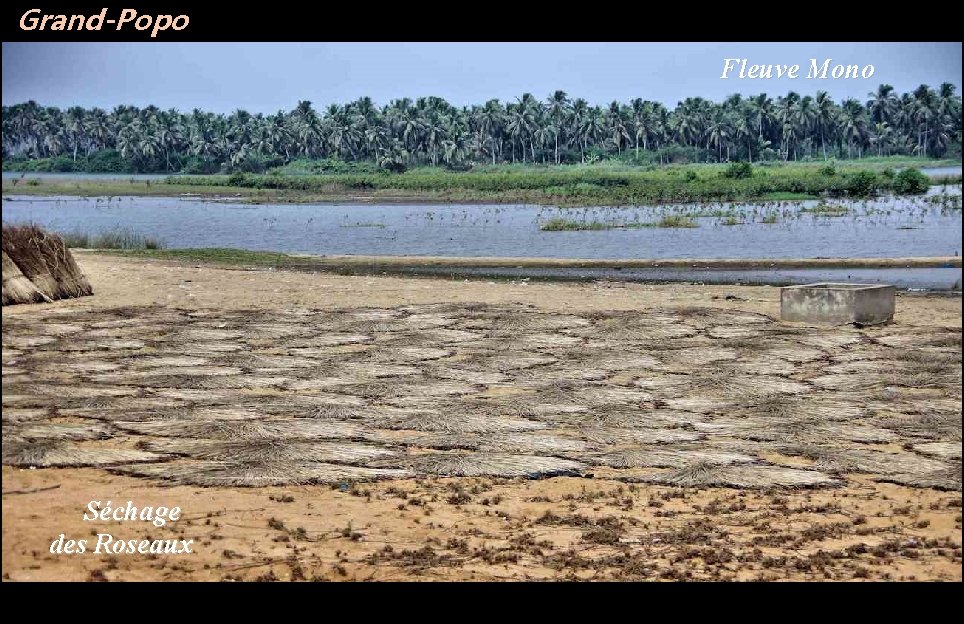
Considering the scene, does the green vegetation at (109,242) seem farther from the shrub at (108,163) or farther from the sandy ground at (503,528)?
the shrub at (108,163)

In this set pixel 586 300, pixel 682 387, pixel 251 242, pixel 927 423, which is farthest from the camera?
pixel 251 242

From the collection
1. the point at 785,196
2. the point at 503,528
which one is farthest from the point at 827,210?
the point at 503,528

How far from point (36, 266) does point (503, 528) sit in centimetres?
1405

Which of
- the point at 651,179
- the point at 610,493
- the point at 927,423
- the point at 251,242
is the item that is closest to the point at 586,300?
the point at 927,423

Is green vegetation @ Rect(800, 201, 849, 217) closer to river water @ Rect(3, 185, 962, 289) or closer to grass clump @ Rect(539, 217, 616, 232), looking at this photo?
river water @ Rect(3, 185, 962, 289)

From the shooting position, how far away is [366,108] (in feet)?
412

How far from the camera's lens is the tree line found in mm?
107688

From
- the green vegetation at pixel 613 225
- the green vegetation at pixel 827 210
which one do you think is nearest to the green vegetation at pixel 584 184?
the green vegetation at pixel 827 210

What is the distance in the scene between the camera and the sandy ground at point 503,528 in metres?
7.52

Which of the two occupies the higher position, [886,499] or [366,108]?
[366,108]

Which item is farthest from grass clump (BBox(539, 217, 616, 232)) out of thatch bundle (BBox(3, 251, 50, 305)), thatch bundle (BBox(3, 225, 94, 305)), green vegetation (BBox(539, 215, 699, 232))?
thatch bundle (BBox(3, 251, 50, 305))

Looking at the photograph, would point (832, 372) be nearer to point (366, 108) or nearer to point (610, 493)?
point (610, 493)

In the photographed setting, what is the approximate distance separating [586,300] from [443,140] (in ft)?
316

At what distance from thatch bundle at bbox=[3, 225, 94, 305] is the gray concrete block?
1183 cm
